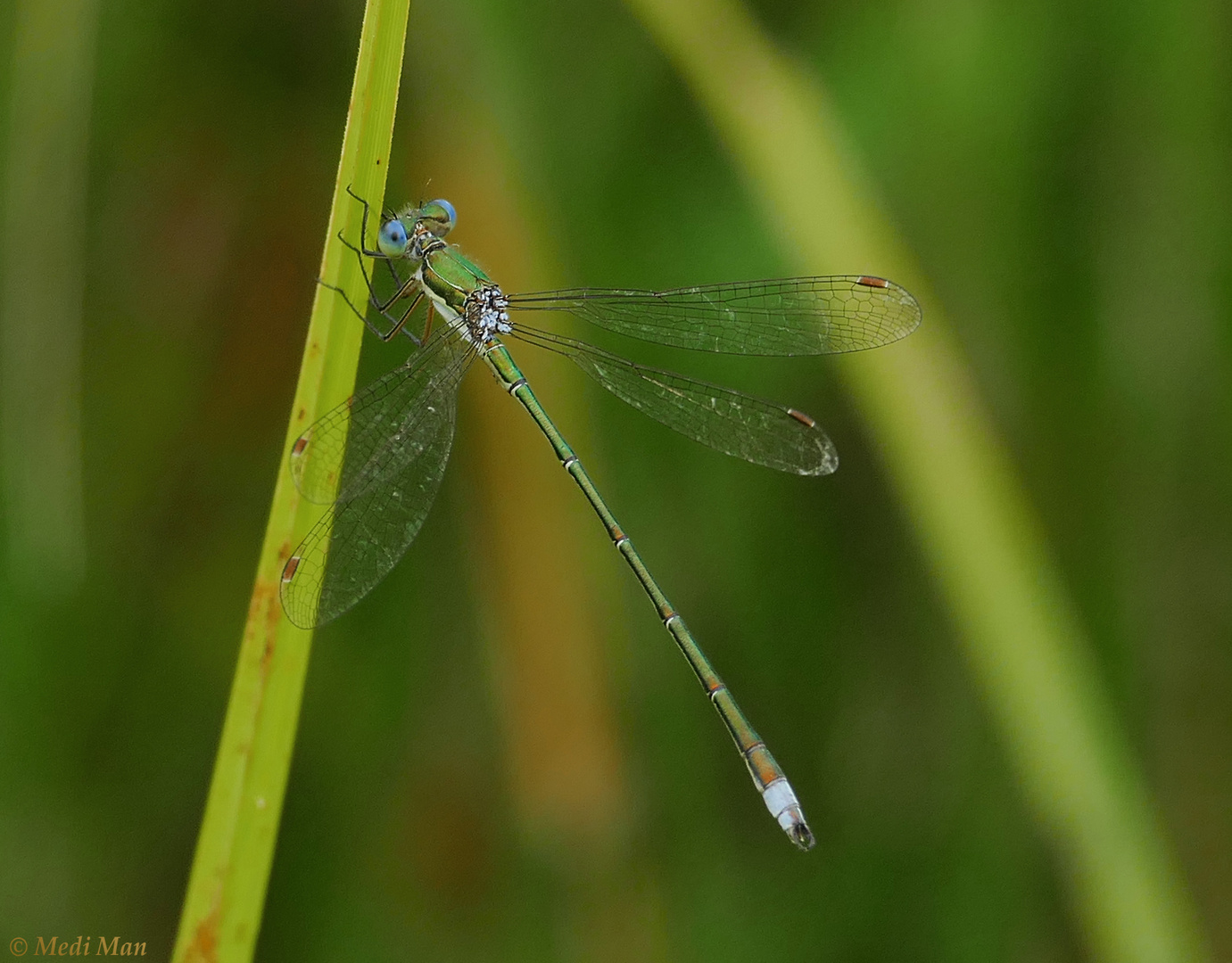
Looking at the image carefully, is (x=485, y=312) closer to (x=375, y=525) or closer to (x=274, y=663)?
(x=375, y=525)

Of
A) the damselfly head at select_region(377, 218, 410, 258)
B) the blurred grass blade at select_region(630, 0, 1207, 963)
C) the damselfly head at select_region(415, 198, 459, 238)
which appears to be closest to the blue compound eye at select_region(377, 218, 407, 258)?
the damselfly head at select_region(377, 218, 410, 258)

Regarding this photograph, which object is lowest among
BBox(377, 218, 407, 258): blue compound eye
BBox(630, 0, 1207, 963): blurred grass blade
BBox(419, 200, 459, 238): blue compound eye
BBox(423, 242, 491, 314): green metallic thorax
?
BBox(630, 0, 1207, 963): blurred grass blade

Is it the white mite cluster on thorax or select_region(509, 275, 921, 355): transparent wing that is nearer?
select_region(509, 275, 921, 355): transparent wing

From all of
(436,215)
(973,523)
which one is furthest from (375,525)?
(973,523)

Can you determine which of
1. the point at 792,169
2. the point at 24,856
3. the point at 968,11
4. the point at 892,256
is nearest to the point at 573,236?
the point at 792,169

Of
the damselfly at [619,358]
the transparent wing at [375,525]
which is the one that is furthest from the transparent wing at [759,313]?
the transparent wing at [375,525]

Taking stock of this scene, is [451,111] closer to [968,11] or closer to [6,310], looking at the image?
[6,310]

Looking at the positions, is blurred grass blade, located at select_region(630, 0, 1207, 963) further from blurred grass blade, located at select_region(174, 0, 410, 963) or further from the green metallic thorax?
blurred grass blade, located at select_region(174, 0, 410, 963)
